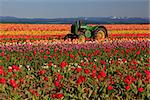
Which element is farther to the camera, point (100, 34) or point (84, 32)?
point (100, 34)

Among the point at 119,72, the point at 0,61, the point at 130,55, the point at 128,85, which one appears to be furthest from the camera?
the point at 130,55

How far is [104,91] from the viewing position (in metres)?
6.47

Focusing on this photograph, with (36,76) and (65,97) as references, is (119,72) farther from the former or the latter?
(65,97)

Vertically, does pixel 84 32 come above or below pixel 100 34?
above

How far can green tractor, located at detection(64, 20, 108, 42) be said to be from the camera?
878 inches

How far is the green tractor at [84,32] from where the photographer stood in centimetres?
2230

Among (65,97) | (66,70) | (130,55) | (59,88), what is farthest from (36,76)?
(130,55)

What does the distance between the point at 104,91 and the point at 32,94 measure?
1004mm

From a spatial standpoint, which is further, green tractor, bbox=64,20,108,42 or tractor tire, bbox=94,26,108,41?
tractor tire, bbox=94,26,108,41

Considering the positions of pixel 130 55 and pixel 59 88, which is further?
pixel 130 55

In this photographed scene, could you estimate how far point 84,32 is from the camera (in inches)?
890

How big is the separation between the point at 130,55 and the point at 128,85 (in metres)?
6.96

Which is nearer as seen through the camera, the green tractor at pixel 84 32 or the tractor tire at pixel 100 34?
the green tractor at pixel 84 32

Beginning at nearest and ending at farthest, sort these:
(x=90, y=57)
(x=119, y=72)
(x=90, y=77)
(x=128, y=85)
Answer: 1. (x=128, y=85)
2. (x=90, y=77)
3. (x=119, y=72)
4. (x=90, y=57)
